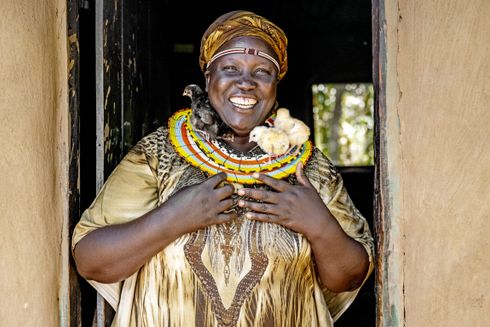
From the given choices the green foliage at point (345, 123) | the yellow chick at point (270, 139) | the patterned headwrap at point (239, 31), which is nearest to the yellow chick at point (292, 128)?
the yellow chick at point (270, 139)

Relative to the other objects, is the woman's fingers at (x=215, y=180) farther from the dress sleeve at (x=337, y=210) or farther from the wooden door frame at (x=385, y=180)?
the wooden door frame at (x=385, y=180)

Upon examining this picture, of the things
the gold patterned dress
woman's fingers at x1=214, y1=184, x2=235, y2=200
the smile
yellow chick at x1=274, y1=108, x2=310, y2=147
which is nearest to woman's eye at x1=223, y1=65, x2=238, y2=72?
the smile

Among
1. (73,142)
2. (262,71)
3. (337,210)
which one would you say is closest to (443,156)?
(337,210)

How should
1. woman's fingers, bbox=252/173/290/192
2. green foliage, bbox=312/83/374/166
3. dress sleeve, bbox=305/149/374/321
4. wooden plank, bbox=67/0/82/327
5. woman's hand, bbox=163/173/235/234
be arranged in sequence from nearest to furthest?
1. woman's hand, bbox=163/173/235/234
2. woman's fingers, bbox=252/173/290/192
3. wooden plank, bbox=67/0/82/327
4. dress sleeve, bbox=305/149/374/321
5. green foliage, bbox=312/83/374/166

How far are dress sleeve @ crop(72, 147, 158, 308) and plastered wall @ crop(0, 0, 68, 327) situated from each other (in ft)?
0.37

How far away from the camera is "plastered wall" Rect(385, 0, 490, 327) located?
2.43 m

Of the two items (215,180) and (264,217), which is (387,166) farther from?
(215,180)

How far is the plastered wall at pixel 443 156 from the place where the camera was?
2.43m

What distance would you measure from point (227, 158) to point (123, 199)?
1.30 ft

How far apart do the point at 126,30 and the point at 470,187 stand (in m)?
1.66

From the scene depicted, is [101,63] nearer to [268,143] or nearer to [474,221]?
[268,143]

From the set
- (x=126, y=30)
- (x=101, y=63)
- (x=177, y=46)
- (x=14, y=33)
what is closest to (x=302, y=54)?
(x=177, y=46)

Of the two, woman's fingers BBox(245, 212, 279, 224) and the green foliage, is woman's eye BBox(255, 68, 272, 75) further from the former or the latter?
the green foliage

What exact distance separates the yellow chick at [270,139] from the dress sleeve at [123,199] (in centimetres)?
38
